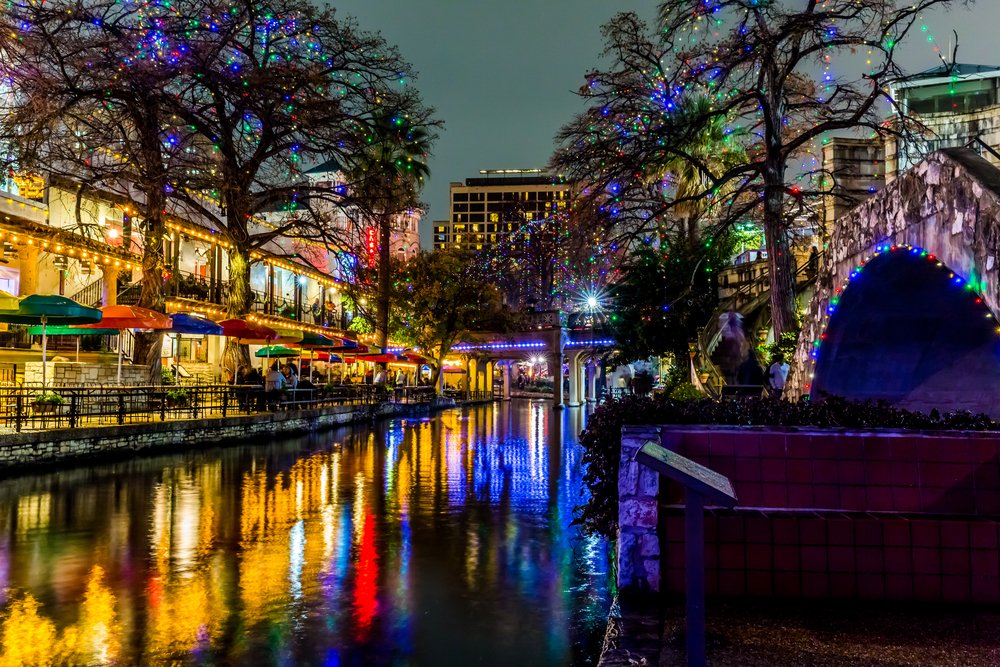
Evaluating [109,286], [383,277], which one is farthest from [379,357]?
[109,286]

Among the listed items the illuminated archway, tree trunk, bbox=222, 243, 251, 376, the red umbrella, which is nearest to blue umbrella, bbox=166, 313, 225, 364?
tree trunk, bbox=222, 243, 251, 376

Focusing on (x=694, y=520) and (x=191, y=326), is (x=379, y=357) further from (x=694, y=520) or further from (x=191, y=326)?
(x=694, y=520)

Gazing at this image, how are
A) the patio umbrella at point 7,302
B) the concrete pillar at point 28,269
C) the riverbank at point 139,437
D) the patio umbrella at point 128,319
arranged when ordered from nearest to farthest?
the riverbank at point 139,437, the patio umbrella at point 7,302, the patio umbrella at point 128,319, the concrete pillar at point 28,269

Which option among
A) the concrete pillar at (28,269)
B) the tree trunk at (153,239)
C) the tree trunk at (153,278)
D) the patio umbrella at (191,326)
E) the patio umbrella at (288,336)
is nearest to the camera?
the patio umbrella at (191,326)

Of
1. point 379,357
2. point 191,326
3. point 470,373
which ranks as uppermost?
point 191,326

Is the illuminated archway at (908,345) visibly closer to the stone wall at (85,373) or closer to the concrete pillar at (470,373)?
the stone wall at (85,373)

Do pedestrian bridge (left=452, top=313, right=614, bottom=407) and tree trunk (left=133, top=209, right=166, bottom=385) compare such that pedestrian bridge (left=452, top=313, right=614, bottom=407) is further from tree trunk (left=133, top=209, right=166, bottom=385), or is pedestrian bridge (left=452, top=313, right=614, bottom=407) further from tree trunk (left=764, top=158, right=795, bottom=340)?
tree trunk (left=133, top=209, right=166, bottom=385)

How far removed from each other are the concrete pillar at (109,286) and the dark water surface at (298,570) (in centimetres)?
1850

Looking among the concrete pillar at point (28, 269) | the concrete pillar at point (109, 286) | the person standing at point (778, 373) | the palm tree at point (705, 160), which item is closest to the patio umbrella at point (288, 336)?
the concrete pillar at point (109, 286)

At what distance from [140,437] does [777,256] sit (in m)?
14.9

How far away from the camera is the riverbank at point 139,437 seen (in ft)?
46.4

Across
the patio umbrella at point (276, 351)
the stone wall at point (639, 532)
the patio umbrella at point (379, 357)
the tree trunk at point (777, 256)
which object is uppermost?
the tree trunk at point (777, 256)

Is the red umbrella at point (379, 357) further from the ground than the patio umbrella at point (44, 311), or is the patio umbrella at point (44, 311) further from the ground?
the patio umbrella at point (44, 311)

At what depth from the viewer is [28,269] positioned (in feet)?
90.1
